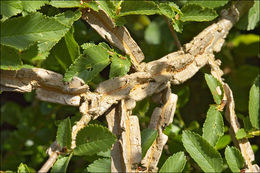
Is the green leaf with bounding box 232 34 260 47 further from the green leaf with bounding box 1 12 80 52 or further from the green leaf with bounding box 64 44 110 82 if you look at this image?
the green leaf with bounding box 1 12 80 52

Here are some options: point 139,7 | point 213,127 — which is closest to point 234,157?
point 213,127

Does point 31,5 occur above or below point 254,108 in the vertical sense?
above

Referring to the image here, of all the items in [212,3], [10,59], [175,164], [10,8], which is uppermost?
[212,3]

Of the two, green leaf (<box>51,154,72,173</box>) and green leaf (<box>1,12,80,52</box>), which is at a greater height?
green leaf (<box>1,12,80,52</box>)

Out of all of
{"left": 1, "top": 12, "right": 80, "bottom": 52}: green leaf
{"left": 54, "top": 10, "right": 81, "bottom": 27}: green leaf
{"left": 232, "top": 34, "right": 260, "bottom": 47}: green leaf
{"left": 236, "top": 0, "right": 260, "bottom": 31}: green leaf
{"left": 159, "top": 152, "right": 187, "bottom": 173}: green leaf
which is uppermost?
{"left": 232, "top": 34, "right": 260, "bottom": 47}: green leaf

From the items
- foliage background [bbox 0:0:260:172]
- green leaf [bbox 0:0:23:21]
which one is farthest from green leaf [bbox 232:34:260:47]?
green leaf [bbox 0:0:23:21]

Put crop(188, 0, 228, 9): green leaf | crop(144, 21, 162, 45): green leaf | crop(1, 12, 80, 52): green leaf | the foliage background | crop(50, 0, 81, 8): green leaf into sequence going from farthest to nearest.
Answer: crop(144, 21, 162, 45): green leaf → the foliage background → crop(188, 0, 228, 9): green leaf → crop(50, 0, 81, 8): green leaf → crop(1, 12, 80, 52): green leaf

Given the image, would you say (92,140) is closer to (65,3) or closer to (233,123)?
(65,3)
